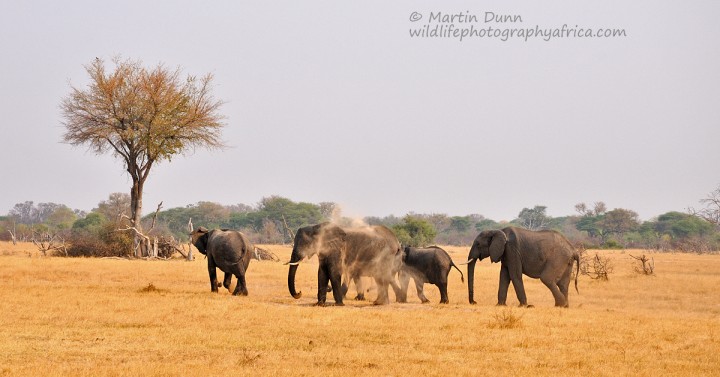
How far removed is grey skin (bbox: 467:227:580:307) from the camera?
68.9 ft

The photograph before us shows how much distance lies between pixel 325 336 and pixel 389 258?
22.7ft

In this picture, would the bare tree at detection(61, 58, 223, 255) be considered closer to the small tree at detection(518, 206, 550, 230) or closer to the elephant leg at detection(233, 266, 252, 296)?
the elephant leg at detection(233, 266, 252, 296)

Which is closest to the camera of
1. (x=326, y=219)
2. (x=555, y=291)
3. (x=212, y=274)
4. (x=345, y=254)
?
(x=345, y=254)

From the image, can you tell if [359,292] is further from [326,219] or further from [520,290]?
[326,219]

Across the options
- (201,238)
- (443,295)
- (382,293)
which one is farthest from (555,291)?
(201,238)

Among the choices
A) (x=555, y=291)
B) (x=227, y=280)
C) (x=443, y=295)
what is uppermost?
(x=227, y=280)

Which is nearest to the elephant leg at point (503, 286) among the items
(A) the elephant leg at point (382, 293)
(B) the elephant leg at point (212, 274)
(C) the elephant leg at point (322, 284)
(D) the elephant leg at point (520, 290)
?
(D) the elephant leg at point (520, 290)

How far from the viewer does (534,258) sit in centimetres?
2116

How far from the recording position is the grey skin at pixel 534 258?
21016 millimetres

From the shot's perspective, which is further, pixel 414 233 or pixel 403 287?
pixel 414 233

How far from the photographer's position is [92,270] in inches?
1163

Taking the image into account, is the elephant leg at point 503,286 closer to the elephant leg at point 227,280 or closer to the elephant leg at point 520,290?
the elephant leg at point 520,290

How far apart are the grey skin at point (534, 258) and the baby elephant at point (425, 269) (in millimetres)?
952

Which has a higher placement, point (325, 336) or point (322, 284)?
point (322, 284)
